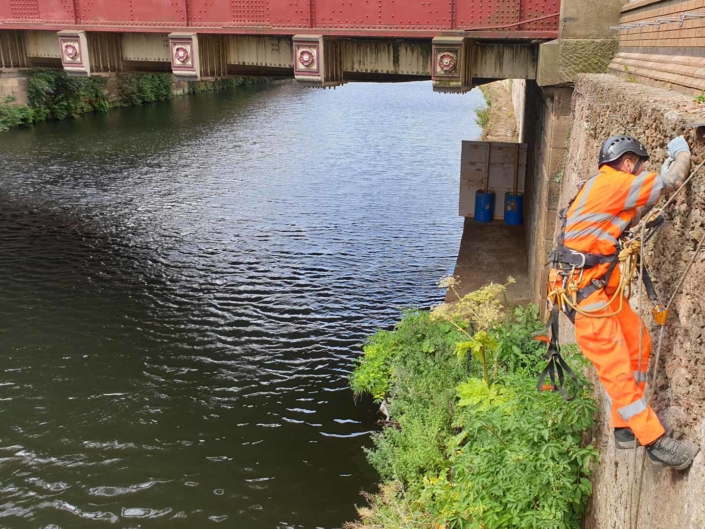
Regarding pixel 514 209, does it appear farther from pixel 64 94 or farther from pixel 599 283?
pixel 64 94

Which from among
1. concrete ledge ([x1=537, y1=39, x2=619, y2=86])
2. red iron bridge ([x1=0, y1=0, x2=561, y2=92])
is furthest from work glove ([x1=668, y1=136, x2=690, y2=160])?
red iron bridge ([x1=0, y1=0, x2=561, y2=92])

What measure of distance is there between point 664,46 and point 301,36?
6.93 metres

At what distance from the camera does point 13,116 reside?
116 feet

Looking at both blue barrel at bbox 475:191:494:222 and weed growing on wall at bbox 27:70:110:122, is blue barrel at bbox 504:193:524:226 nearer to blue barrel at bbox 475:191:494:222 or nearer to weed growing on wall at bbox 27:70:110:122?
blue barrel at bbox 475:191:494:222

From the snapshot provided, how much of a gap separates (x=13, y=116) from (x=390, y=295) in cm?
2805

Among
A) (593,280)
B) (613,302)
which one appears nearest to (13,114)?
(593,280)

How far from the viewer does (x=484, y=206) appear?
18500 mm

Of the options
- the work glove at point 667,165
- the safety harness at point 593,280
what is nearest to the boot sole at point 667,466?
the safety harness at point 593,280

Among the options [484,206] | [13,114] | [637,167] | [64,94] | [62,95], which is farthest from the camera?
[64,94]

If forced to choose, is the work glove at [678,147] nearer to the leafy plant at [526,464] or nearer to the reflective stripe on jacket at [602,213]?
the reflective stripe on jacket at [602,213]

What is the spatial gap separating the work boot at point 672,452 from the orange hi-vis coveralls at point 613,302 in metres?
0.16

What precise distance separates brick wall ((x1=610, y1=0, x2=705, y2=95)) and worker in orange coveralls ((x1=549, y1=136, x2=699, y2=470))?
1.32 metres

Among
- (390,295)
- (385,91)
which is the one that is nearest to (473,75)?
(390,295)

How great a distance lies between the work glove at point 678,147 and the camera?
4047mm
